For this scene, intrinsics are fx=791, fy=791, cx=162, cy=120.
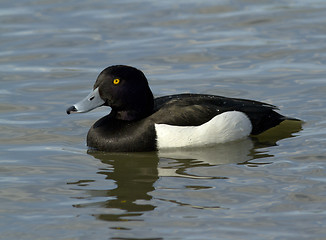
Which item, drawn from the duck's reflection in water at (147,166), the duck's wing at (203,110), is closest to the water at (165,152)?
the duck's reflection in water at (147,166)

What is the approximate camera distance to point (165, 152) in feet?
28.0

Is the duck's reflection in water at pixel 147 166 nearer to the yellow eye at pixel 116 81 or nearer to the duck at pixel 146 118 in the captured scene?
the duck at pixel 146 118

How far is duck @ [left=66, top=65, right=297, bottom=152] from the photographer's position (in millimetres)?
8531

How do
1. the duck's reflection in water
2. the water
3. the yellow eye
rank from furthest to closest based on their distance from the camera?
the yellow eye, the duck's reflection in water, the water

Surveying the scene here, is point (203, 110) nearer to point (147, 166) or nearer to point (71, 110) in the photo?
point (147, 166)

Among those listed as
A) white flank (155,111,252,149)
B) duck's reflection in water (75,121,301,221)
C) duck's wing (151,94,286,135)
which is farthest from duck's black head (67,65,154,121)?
duck's reflection in water (75,121,301,221)

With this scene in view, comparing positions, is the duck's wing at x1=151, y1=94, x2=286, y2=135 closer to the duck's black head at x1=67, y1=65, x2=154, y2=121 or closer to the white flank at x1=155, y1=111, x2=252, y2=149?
the white flank at x1=155, y1=111, x2=252, y2=149

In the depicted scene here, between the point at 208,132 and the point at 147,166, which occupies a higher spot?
the point at 208,132

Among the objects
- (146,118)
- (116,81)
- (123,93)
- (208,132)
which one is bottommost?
(208,132)

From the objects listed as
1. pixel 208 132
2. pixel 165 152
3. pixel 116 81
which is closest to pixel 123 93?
pixel 116 81

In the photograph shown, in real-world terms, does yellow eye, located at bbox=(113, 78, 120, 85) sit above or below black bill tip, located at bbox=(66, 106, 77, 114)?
above

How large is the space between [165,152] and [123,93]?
0.79 m

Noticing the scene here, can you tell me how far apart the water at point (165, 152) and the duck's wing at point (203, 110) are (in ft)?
1.08

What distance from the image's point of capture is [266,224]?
20.4ft
